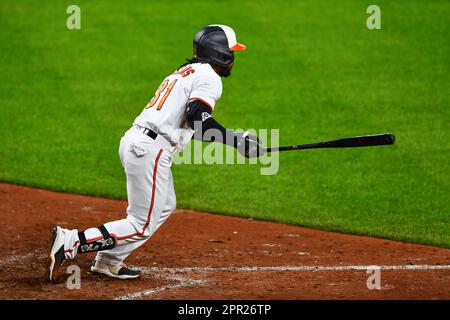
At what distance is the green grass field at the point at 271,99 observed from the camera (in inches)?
348

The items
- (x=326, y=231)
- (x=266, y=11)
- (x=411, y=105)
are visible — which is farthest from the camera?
(x=266, y=11)

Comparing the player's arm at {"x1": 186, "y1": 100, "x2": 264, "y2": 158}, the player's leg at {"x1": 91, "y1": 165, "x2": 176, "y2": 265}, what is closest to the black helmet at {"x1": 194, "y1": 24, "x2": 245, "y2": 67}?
the player's arm at {"x1": 186, "y1": 100, "x2": 264, "y2": 158}

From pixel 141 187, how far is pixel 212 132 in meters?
0.65

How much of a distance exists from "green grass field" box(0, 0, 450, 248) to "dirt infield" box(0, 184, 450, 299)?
1.52 ft

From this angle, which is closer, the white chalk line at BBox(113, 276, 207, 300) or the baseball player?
the white chalk line at BBox(113, 276, 207, 300)

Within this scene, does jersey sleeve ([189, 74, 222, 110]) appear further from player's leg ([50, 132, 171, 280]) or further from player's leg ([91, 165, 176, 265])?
player's leg ([91, 165, 176, 265])

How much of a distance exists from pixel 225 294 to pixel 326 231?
2.21 m

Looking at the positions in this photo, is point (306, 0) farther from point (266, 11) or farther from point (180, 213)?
point (180, 213)

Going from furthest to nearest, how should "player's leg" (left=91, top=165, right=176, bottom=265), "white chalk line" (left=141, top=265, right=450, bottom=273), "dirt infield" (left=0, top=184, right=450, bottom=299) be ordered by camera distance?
"white chalk line" (left=141, top=265, right=450, bottom=273) → "player's leg" (left=91, top=165, right=176, bottom=265) → "dirt infield" (left=0, top=184, right=450, bottom=299)

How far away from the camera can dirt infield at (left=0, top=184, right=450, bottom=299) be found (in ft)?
19.5

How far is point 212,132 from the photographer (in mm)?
5867
